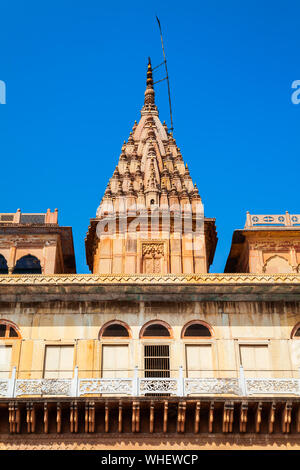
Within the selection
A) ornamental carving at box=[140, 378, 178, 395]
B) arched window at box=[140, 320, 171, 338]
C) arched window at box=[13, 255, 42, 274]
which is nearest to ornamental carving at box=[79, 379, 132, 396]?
ornamental carving at box=[140, 378, 178, 395]

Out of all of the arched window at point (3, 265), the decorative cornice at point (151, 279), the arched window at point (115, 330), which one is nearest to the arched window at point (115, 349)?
the arched window at point (115, 330)

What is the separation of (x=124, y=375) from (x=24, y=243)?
1066 cm

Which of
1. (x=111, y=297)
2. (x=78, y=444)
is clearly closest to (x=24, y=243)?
(x=111, y=297)

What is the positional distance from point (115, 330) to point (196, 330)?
280cm

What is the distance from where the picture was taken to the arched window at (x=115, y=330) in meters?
24.2

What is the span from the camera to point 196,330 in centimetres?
2433

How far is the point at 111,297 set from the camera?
24.6m

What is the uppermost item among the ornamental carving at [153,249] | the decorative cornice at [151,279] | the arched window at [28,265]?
the ornamental carving at [153,249]

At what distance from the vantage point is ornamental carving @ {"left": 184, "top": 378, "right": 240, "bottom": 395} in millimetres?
21656

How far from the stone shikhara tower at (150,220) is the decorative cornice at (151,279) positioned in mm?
5954

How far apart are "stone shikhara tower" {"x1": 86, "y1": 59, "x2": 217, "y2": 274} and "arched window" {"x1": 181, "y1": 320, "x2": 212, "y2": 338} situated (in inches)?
286

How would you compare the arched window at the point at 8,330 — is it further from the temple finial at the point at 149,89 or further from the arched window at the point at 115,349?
the temple finial at the point at 149,89

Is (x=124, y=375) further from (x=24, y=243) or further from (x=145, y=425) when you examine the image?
(x=24, y=243)

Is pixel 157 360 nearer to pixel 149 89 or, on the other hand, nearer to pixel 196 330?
pixel 196 330
